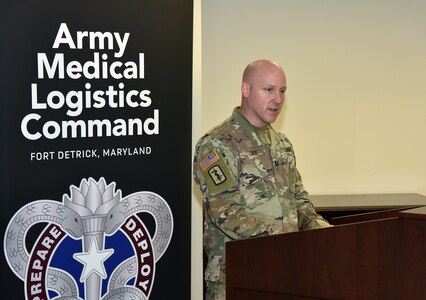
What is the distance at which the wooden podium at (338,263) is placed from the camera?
2.57 m

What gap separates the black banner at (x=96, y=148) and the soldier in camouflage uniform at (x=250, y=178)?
0.69ft

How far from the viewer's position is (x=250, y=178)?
339 centimetres

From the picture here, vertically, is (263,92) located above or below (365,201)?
above

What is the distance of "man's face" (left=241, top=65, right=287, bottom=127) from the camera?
3.49 meters

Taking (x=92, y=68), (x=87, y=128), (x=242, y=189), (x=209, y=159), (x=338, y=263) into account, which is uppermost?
(x=92, y=68)

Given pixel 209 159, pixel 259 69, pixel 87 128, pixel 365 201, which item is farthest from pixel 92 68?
pixel 365 201

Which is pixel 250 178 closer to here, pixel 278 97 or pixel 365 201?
pixel 278 97

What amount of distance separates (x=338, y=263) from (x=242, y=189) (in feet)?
2.46

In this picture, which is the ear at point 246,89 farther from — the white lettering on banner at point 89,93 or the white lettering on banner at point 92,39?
the white lettering on banner at point 92,39

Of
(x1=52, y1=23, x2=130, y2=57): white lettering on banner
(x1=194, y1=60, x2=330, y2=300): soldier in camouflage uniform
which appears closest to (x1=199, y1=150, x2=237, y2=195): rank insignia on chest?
(x1=194, y1=60, x2=330, y2=300): soldier in camouflage uniform

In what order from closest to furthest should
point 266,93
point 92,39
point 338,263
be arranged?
point 338,263, point 92,39, point 266,93

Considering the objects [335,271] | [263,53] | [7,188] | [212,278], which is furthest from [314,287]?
[263,53]

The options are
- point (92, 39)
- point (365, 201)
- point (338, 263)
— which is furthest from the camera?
point (365, 201)

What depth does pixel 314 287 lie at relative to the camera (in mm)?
2781
